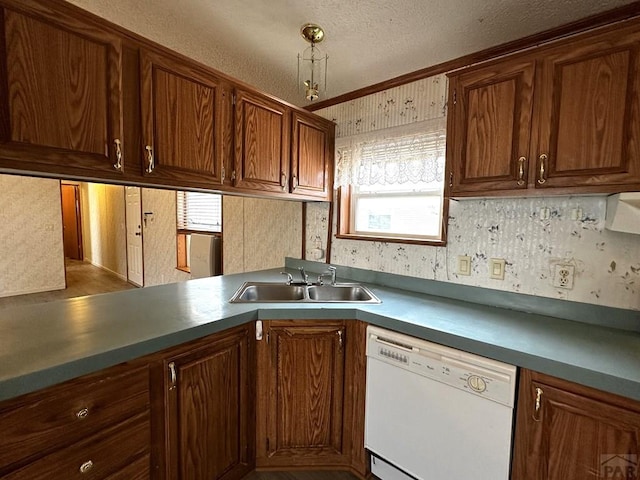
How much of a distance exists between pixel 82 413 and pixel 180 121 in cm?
123

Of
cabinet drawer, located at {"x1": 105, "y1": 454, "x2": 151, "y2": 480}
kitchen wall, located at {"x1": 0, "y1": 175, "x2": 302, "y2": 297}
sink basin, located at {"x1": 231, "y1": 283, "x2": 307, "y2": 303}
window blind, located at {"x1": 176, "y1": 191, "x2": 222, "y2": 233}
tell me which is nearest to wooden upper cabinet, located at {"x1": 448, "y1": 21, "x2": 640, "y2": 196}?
sink basin, located at {"x1": 231, "y1": 283, "x2": 307, "y2": 303}

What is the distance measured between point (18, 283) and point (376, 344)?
230 inches

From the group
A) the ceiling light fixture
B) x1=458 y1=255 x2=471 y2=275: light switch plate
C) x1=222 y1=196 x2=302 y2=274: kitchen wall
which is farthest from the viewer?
x1=222 y1=196 x2=302 y2=274: kitchen wall

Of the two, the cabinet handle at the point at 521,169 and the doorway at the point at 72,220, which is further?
the doorway at the point at 72,220

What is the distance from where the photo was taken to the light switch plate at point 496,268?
165 centimetres

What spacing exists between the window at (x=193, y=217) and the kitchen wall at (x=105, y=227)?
193 centimetres

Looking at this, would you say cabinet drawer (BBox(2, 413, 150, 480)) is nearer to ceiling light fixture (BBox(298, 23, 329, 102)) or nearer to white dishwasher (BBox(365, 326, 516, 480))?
white dishwasher (BBox(365, 326, 516, 480))

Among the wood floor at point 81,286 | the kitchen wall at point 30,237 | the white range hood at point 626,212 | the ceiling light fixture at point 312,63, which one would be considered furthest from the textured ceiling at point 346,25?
the kitchen wall at point 30,237

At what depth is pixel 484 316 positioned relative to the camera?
1494 mm

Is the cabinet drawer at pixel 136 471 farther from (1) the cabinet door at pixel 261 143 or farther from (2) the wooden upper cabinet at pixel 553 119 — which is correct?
(2) the wooden upper cabinet at pixel 553 119

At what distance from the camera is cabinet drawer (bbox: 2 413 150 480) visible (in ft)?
2.89

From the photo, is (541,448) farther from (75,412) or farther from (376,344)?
(75,412)

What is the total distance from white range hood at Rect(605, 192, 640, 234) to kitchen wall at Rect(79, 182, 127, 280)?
6197 mm

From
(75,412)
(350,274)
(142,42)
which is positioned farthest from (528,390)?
(142,42)
